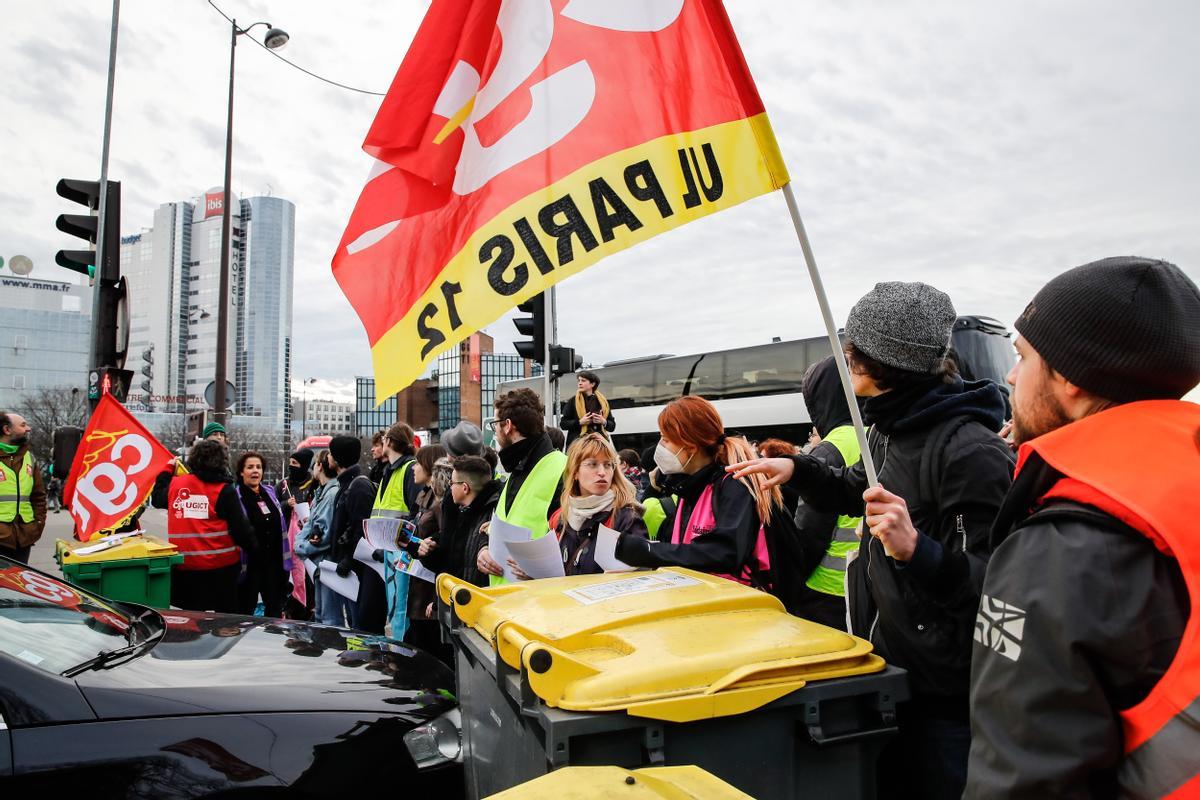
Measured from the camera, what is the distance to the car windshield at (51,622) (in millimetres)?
2463

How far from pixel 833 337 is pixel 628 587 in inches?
38.5

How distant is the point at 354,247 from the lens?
289 cm

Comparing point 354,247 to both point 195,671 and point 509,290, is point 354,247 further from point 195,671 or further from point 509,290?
point 195,671

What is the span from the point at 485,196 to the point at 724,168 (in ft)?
2.74

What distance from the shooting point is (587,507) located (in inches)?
152

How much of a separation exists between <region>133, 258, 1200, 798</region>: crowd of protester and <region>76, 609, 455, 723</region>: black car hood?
2.70ft

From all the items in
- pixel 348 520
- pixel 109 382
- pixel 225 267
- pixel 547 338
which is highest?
pixel 225 267

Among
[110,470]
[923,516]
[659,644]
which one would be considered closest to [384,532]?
[110,470]

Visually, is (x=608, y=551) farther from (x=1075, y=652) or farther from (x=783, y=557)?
(x=1075, y=652)

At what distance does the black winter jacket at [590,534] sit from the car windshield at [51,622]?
1.87 meters

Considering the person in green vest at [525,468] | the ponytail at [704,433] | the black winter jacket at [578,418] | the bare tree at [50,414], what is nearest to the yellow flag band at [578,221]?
the ponytail at [704,433]

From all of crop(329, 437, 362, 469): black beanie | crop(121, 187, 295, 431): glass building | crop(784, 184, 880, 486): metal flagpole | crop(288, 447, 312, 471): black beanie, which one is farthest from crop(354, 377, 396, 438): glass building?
crop(784, 184, 880, 486): metal flagpole

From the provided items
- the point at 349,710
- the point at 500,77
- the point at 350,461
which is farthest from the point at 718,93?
the point at 350,461

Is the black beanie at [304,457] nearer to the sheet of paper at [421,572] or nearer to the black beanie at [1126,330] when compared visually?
the sheet of paper at [421,572]
